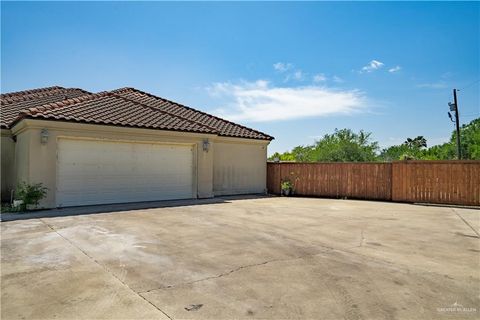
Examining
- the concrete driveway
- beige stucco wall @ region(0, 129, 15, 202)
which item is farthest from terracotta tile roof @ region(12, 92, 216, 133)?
the concrete driveway

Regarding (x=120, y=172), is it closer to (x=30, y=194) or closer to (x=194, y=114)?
(x=30, y=194)

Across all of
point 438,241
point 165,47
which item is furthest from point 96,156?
point 438,241

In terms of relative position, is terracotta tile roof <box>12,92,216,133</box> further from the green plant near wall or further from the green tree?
the green tree

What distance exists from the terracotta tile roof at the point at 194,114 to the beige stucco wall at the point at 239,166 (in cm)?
41

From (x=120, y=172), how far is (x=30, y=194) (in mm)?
3004

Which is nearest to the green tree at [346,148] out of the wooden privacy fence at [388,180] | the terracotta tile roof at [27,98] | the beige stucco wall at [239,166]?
the beige stucco wall at [239,166]

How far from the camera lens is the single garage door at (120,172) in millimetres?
10602

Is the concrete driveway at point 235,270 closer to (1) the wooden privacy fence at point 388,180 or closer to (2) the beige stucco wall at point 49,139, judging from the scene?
(2) the beige stucco wall at point 49,139

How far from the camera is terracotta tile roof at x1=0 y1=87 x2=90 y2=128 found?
12.9 metres

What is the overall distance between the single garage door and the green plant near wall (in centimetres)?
58

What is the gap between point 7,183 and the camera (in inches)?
467

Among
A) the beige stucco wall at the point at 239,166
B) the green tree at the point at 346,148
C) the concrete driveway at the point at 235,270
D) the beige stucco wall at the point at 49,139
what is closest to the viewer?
the concrete driveway at the point at 235,270

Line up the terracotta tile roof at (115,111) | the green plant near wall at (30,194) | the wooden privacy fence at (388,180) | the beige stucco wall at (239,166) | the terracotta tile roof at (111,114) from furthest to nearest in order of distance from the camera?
the beige stucco wall at (239,166) → the wooden privacy fence at (388,180) → the terracotta tile roof at (115,111) → the terracotta tile roof at (111,114) → the green plant near wall at (30,194)

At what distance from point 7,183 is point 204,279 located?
11.9 metres
